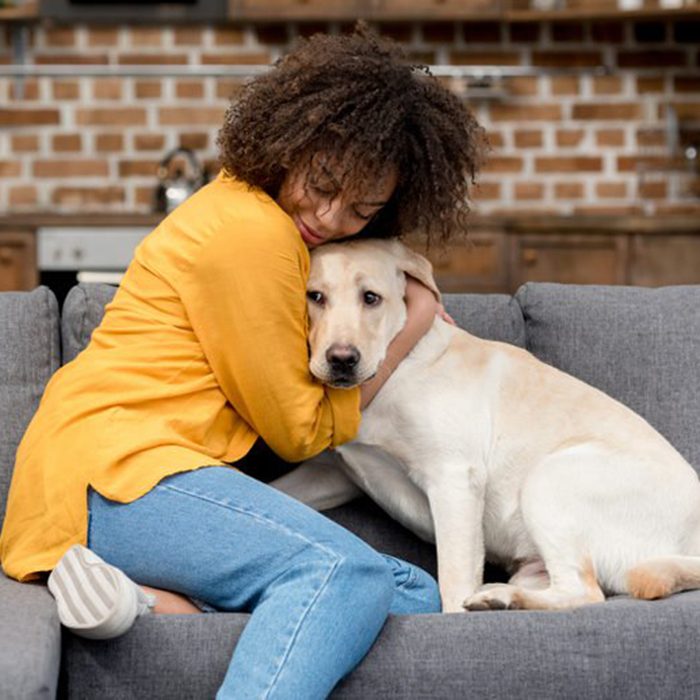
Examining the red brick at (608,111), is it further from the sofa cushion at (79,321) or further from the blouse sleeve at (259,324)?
the blouse sleeve at (259,324)

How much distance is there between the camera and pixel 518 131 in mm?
4930

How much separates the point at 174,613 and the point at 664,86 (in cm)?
372

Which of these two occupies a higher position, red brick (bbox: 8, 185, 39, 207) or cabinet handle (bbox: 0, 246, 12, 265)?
red brick (bbox: 8, 185, 39, 207)

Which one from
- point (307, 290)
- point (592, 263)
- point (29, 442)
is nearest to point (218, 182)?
point (307, 290)

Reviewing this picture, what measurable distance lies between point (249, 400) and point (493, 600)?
47cm

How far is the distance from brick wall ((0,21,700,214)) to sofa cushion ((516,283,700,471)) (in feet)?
8.17

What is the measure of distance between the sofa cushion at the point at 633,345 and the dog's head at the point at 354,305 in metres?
0.37

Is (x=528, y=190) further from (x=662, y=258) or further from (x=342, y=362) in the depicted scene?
(x=342, y=362)

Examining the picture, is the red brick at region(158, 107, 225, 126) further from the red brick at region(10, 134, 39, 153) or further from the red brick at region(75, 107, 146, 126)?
the red brick at region(10, 134, 39, 153)

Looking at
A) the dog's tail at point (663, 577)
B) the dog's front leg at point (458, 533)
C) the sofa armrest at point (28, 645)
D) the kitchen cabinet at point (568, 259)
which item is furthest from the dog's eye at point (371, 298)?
the kitchen cabinet at point (568, 259)

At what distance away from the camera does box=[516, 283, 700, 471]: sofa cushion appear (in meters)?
2.37

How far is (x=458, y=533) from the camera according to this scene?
2.09 meters

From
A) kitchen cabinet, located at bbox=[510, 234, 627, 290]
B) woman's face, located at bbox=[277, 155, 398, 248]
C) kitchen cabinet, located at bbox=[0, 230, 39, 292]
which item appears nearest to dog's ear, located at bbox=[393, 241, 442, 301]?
woman's face, located at bbox=[277, 155, 398, 248]

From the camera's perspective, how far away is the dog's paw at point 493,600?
1887mm
